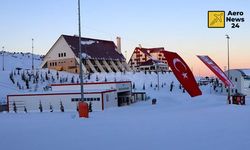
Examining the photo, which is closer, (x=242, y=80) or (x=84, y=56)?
(x=242, y=80)

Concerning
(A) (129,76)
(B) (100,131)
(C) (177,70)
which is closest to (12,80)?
(A) (129,76)

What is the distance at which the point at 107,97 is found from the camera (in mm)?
33781

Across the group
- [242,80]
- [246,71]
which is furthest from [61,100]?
[246,71]

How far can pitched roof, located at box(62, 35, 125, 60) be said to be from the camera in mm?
66369

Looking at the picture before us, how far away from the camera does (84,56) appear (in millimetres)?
65125

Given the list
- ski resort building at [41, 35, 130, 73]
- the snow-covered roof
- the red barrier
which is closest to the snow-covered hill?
ski resort building at [41, 35, 130, 73]

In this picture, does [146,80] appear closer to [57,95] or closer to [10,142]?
[57,95]

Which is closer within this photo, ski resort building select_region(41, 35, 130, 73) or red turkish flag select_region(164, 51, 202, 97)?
red turkish flag select_region(164, 51, 202, 97)

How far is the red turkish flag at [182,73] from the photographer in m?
25.9

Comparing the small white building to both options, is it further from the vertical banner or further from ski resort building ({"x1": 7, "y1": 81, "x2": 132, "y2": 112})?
ski resort building ({"x1": 7, "y1": 81, "x2": 132, "y2": 112})

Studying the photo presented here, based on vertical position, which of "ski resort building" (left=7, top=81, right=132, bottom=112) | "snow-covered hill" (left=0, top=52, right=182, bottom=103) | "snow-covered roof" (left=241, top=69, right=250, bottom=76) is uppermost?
"snow-covered roof" (left=241, top=69, right=250, bottom=76)

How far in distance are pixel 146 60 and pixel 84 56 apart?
102 feet

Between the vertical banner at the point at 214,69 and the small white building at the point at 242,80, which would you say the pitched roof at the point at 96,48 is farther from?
the vertical banner at the point at 214,69

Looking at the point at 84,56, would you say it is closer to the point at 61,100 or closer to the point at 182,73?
the point at 61,100
